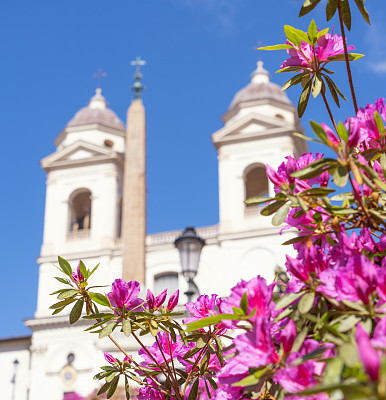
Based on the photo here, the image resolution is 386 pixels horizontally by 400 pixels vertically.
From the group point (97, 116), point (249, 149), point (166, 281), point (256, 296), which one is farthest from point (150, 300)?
point (97, 116)

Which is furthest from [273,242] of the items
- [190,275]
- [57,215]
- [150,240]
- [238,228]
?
[190,275]

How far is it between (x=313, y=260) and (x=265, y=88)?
33215 mm

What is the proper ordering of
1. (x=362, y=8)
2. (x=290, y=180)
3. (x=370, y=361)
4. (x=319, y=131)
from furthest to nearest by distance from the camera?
1. (x=362, y=8)
2. (x=290, y=180)
3. (x=319, y=131)
4. (x=370, y=361)

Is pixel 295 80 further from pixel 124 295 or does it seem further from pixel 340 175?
pixel 124 295

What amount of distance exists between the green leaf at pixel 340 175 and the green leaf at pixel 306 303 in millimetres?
284

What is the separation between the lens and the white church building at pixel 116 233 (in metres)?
30.4

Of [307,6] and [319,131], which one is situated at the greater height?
[307,6]

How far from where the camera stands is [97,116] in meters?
36.5

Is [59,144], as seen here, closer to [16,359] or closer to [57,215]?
[57,215]

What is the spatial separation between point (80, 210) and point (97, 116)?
208 inches

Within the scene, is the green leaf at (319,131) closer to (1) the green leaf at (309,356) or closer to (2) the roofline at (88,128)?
(1) the green leaf at (309,356)

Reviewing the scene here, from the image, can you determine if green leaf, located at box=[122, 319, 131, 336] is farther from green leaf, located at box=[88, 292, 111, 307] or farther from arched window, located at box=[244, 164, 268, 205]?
arched window, located at box=[244, 164, 268, 205]

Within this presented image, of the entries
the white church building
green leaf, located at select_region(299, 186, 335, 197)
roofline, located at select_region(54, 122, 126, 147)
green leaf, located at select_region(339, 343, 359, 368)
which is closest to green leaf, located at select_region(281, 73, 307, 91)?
green leaf, located at select_region(299, 186, 335, 197)

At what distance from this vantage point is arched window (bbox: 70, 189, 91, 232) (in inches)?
1331
